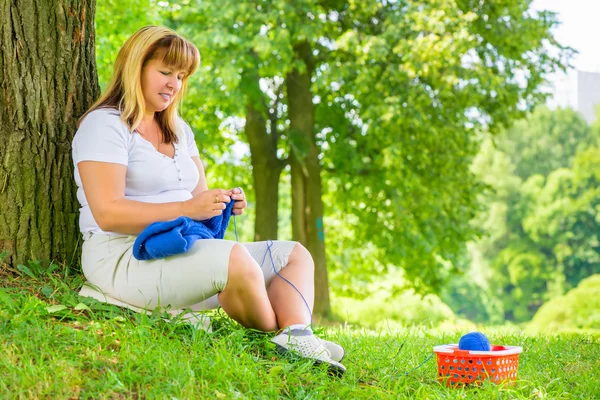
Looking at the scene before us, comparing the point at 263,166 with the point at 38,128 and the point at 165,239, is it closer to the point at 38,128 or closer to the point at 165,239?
the point at 38,128

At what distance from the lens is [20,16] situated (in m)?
3.92

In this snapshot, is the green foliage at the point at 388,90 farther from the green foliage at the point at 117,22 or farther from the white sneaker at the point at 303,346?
the white sneaker at the point at 303,346

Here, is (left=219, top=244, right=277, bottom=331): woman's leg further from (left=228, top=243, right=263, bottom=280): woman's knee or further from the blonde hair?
the blonde hair

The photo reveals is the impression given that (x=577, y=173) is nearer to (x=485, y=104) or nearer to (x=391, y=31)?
(x=485, y=104)

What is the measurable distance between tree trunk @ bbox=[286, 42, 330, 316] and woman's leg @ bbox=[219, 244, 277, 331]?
9.29 m

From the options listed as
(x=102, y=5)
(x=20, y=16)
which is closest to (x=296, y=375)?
(x=20, y=16)

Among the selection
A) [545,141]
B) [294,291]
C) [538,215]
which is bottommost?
[538,215]

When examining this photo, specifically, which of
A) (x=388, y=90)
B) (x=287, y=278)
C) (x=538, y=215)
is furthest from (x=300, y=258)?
(x=538, y=215)

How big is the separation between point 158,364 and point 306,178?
10.3 m

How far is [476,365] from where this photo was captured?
3.47 m

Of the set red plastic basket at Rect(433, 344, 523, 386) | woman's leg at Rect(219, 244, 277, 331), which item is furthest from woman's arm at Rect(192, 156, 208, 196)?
red plastic basket at Rect(433, 344, 523, 386)

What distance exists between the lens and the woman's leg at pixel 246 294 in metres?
3.24

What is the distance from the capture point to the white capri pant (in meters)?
3.24

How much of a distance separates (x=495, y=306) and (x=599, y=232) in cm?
688
